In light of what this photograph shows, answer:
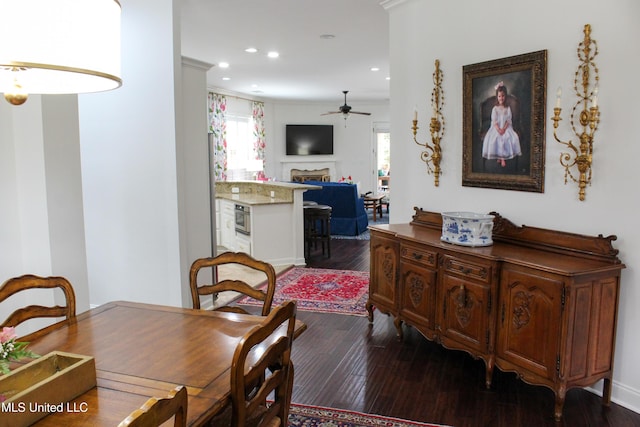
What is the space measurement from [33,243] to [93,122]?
1.79 meters

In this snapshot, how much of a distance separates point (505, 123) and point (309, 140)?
29.9 ft

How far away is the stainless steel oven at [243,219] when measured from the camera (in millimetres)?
6519

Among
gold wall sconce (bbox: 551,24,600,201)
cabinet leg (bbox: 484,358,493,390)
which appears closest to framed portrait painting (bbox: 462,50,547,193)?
gold wall sconce (bbox: 551,24,600,201)

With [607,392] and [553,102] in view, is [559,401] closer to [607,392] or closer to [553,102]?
[607,392]

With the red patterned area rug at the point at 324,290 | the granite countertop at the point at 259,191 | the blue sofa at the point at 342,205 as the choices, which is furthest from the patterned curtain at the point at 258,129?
the red patterned area rug at the point at 324,290

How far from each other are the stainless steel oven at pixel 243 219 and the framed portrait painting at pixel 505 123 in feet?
11.4

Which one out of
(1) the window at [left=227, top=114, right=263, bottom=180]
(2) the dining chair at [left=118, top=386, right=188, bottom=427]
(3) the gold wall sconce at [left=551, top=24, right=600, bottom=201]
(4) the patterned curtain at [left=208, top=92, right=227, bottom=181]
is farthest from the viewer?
(1) the window at [left=227, top=114, right=263, bottom=180]

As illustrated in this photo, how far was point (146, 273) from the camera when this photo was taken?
4.18m

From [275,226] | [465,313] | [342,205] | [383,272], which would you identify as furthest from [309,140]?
[465,313]

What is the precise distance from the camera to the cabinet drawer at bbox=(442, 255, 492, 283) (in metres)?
2.95

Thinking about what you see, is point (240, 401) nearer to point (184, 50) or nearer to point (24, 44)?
point (24, 44)

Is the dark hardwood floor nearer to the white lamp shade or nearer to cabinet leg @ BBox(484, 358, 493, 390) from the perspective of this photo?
cabinet leg @ BBox(484, 358, 493, 390)

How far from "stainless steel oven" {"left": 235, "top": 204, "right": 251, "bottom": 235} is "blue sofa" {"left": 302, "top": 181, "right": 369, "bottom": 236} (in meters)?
1.86

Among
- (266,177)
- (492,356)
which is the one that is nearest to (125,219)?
(492,356)
